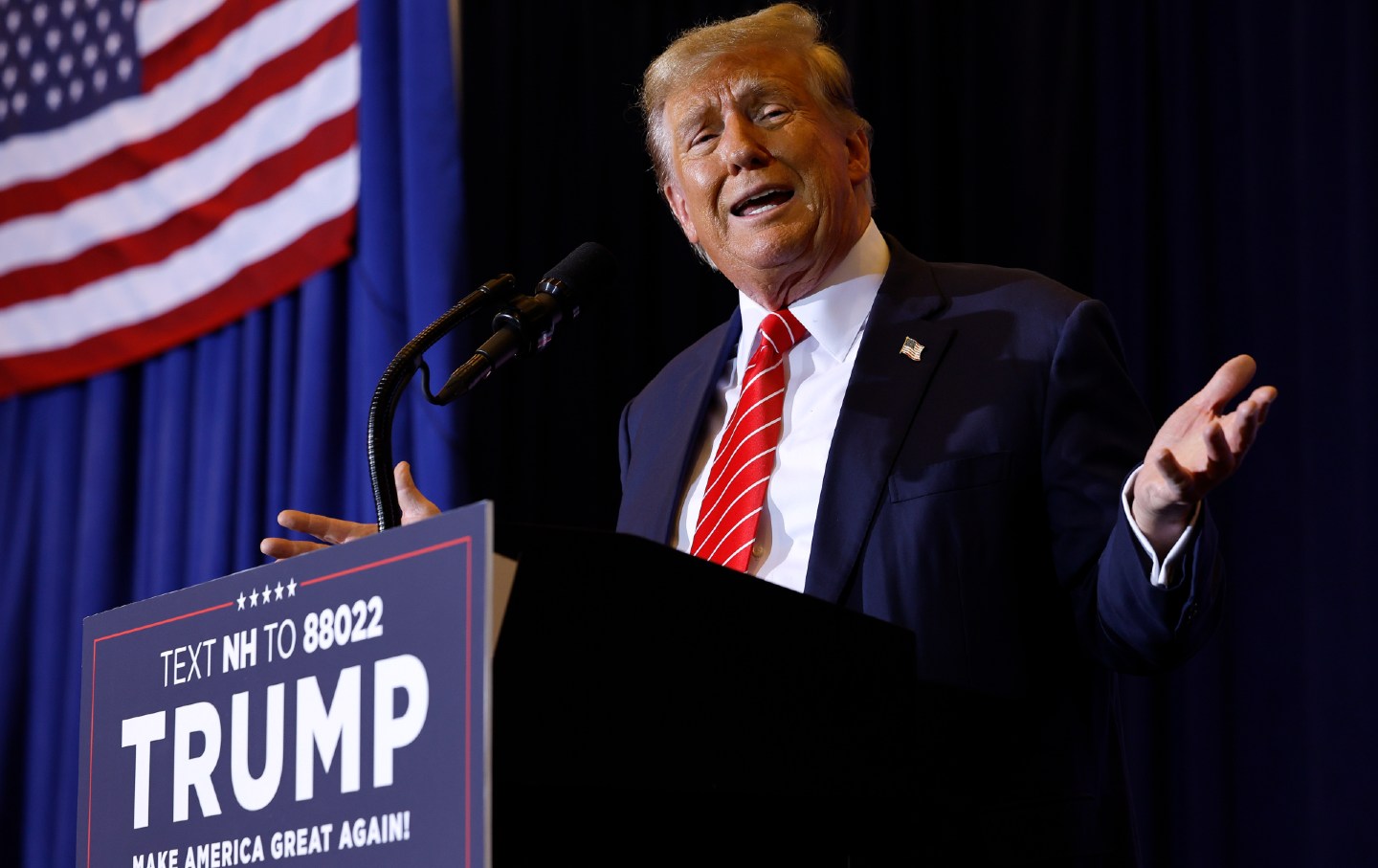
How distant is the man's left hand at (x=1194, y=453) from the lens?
113 centimetres

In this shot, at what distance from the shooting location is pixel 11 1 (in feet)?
13.7

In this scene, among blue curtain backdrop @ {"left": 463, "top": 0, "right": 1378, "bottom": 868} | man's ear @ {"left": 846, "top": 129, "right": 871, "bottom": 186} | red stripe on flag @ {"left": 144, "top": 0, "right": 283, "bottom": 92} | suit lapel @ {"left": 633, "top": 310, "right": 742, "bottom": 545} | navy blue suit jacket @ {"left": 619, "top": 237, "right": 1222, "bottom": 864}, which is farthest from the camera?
red stripe on flag @ {"left": 144, "top": 0, "right": 283, "bottom": 92}

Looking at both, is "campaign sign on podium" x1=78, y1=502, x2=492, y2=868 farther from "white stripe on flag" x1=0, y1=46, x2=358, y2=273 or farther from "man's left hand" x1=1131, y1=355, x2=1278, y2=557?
"white stripe on flag" x1=0, y1=46, x2=358, y2=273

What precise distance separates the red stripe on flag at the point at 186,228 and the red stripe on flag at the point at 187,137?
7cm

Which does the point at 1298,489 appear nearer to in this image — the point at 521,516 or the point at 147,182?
the point at 521,516

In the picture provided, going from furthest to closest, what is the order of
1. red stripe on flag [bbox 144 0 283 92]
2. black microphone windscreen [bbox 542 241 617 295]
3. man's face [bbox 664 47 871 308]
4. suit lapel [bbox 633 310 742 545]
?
red stripe on flag [bbox 144 0 283 92] < man's face [bbox 664 47 871 308] < suit lapel [bbox 633 310 742 545] < black microphone windscreen [bbox 542 241 617 295]

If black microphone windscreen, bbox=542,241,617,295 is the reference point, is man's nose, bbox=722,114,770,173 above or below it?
above

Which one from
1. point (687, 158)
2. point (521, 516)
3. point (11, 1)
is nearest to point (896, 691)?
point (687, 158)

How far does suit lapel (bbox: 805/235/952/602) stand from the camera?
4.92 ft

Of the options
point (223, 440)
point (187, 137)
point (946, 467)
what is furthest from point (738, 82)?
point (187, 137)

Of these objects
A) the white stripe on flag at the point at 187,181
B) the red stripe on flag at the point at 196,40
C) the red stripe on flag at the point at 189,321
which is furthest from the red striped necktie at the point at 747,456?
the red stripe on flag at the point at 196,40

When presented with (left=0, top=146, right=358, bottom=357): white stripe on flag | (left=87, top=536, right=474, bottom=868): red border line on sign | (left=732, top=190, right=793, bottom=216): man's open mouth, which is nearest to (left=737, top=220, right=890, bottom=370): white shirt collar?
(left=732, top=190, right=793, bottom=216): man's open mouth

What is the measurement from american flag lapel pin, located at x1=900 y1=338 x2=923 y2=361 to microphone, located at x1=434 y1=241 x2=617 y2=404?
1.15 feet

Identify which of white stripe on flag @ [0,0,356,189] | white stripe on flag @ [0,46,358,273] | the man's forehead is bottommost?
the man's forehead
